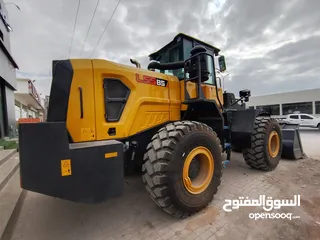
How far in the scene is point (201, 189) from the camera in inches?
116

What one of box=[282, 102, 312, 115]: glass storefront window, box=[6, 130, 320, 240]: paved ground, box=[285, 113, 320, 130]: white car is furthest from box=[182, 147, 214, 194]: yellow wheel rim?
box=[282, 102, 312, 115]: glass storefront window

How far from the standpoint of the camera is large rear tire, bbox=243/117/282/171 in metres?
4.54

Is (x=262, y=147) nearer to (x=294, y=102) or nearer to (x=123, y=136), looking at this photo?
(x=123, y=136)

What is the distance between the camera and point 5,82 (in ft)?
31.6

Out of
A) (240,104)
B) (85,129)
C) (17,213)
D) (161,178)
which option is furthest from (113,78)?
(240,104)

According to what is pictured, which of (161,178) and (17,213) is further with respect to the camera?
(17,213)

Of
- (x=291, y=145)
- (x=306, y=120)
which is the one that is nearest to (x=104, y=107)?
(x=291, y=145)

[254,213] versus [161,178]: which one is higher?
[161,178]

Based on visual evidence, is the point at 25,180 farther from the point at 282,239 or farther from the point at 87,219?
the point at 282,239

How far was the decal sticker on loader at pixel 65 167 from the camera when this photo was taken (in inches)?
80.0

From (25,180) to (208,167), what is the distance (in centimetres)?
244

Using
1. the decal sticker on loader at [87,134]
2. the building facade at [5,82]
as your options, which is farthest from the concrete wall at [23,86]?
the decal sticker on loader at [87,134]

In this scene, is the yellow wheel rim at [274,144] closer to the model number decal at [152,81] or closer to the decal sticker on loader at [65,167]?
the model number decal at [152,81]

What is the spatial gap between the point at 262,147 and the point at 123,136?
135 inches
